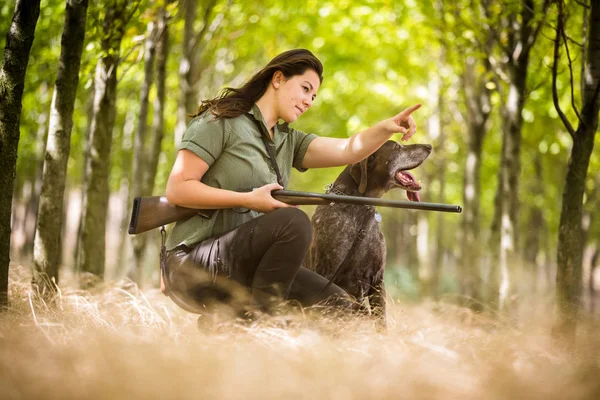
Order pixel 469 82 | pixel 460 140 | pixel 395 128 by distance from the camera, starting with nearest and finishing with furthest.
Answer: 1. pixel 395 128
2. pixel 469 82
3. pixel 460 140

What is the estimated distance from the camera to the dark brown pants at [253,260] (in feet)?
13.1

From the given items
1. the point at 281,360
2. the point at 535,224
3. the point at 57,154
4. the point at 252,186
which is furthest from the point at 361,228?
the point at 535,224

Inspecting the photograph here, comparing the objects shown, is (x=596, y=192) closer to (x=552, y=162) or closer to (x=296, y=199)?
(x=552, y=162)

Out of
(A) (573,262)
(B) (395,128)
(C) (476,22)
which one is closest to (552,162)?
(C) (476,22)

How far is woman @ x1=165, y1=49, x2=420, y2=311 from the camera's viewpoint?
158 inches

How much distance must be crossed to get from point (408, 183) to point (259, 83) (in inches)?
59.5

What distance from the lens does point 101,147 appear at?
6930mm

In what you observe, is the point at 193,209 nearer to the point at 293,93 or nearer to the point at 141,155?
the point at 293,93

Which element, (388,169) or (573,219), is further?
(573,219)

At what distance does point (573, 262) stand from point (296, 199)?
2.79 metres

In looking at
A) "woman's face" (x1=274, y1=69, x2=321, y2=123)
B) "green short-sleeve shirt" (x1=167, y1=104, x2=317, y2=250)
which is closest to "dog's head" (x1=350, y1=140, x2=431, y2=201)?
"woman's face" (x1=274, y1=69, x2=321, y2=123)

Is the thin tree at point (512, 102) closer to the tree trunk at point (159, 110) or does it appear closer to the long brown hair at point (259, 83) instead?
the long brown hair at point (259, 83)

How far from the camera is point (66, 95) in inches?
217

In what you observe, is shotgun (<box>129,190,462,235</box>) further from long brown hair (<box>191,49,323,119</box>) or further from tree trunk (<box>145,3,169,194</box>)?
tree trunk (<box>145,3,169,194</box>)
